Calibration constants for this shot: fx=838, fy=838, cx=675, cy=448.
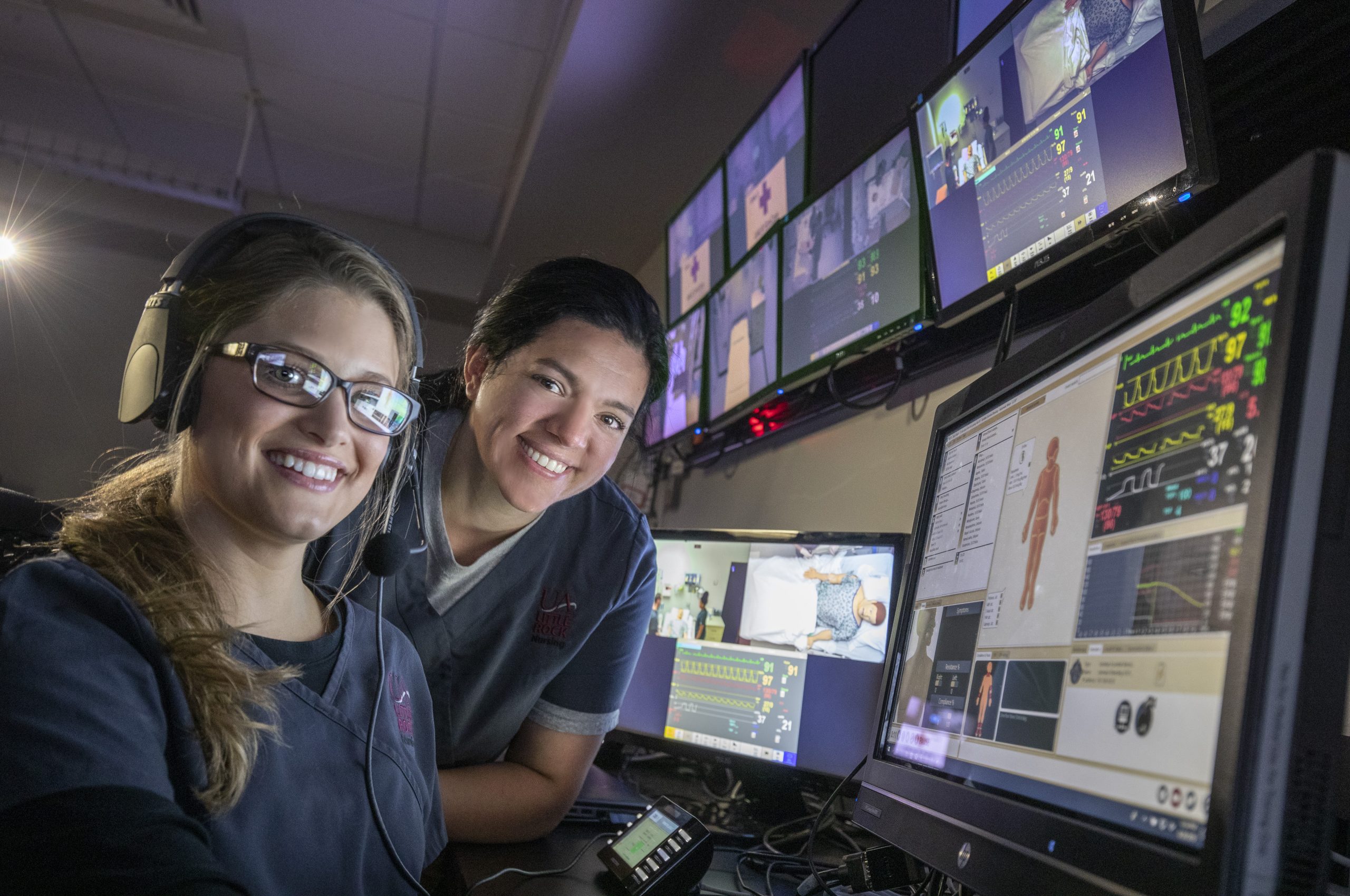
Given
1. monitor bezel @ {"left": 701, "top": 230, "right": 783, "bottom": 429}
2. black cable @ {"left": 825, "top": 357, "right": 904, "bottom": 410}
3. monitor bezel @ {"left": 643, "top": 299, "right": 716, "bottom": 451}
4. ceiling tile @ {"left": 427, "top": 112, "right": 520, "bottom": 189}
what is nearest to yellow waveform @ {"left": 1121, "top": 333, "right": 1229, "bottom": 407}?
black cable @ {"left": 825, "top": 357, "right": 904, "bottom": 410}

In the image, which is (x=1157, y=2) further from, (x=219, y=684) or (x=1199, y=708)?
(x=219, y=684)

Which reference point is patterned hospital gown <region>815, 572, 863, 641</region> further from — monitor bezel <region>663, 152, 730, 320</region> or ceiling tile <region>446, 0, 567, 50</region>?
ceiling tile <region>446, 0, 567, 50</region>

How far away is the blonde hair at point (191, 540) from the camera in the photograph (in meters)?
0.59

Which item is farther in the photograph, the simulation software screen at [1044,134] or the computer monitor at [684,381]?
the computer monitor at [684,381]

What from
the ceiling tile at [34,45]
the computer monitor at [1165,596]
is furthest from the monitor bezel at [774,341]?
the ceiling tile at [34,45]

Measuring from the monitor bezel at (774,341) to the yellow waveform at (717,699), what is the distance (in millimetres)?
730

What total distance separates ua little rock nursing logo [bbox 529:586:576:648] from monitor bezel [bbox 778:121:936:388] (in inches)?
28.2

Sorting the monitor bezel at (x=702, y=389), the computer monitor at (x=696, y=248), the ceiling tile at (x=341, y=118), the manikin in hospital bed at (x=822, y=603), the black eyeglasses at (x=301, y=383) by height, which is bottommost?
the manikin in hospital bed at (x=822, y=603)

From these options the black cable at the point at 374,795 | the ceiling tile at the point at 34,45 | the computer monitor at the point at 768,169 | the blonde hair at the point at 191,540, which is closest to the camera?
the blonde hair at the point at 191,540

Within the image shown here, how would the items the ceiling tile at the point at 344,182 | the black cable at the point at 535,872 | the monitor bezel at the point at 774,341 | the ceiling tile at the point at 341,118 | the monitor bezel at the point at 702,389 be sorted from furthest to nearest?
the ceiling tile at the point at 344,182 → the ceiling tile at the point at 341,118 → the monitor bezel at the point at 702,389 → the monitor bezel at the point at 774,341 → the black cable at the point at 535,872

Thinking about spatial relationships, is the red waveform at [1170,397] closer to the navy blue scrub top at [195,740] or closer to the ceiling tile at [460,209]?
the navy blue scrub top at [195,740]

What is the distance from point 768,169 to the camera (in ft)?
6.97

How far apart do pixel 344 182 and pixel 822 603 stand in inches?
150

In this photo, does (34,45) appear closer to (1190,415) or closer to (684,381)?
(684,381)
